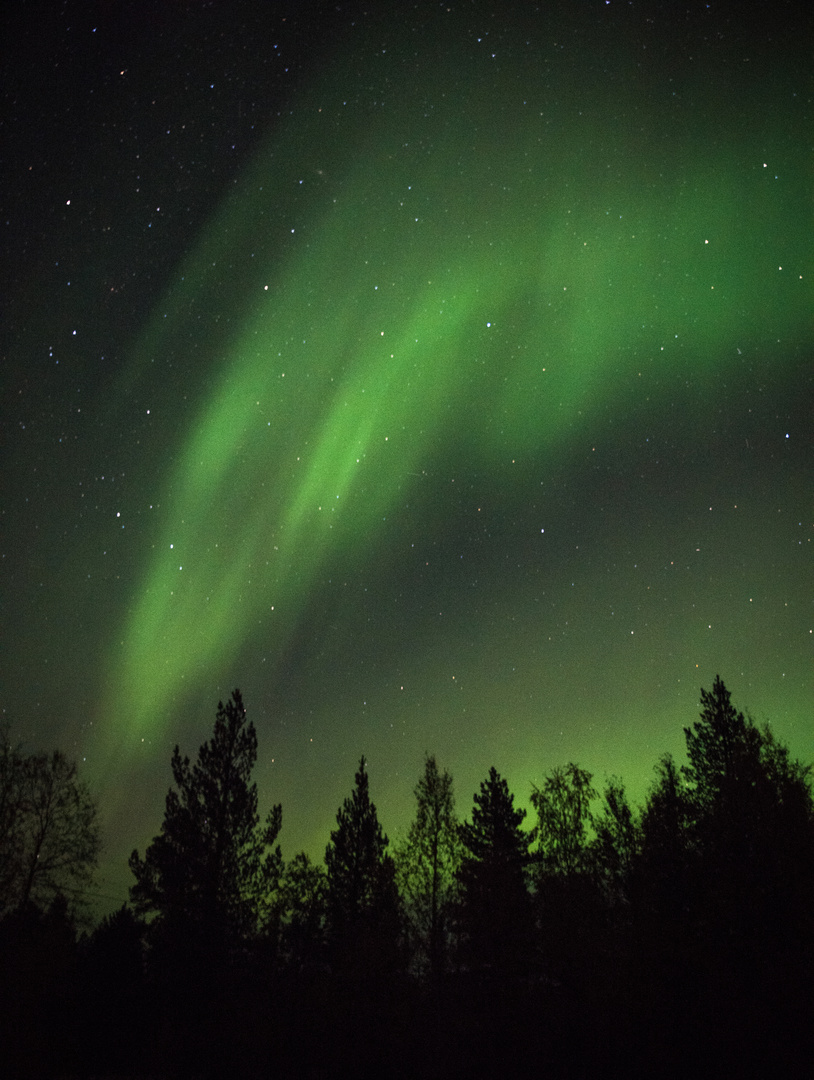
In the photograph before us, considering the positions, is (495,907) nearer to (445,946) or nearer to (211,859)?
(445,946)

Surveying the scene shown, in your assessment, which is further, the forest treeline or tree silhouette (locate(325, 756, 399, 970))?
tree silhouette (locate(325, 756, 399, 970))

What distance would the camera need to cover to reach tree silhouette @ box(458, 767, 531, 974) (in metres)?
25.5

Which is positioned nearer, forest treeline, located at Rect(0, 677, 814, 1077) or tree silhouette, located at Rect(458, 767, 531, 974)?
forest treeline, located at Rect(0, 677, 814, 1077)

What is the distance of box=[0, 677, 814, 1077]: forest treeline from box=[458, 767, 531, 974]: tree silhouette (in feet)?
0.32

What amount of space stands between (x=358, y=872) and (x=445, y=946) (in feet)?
19.1

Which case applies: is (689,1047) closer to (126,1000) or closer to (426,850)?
(426,850)

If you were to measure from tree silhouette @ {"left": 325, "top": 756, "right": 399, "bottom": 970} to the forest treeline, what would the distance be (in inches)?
4.3

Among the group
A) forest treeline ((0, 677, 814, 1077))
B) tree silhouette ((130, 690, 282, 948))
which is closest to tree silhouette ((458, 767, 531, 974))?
forest treeline ((0, 677, 814, 1077))

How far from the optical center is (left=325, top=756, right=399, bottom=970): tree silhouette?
27.4m

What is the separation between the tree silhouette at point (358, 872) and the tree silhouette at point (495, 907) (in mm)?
3416

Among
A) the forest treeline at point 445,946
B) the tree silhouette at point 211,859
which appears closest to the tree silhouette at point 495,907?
the forest treeline at point 445,946

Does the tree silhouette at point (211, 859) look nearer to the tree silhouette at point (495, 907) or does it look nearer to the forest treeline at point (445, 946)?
the forest treeline at point (445, 946)

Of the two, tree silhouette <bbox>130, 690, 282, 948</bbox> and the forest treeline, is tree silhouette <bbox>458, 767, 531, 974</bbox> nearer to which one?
the forest treeline

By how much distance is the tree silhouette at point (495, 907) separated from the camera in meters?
25.5
